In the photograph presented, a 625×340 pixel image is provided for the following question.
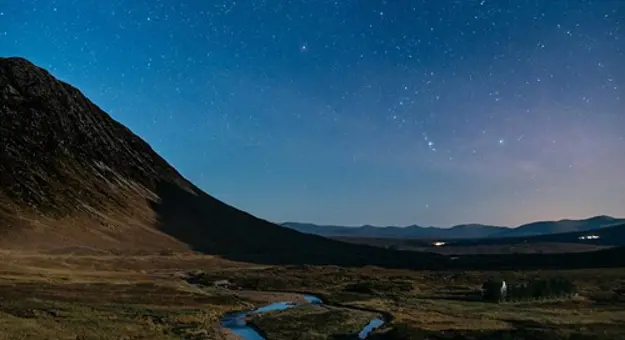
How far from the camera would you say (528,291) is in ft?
270

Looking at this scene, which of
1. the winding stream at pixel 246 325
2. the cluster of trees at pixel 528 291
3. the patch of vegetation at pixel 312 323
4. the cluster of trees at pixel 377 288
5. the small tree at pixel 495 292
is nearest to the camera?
the patch of vegetation at pixel 312 323

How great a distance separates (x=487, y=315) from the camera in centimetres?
6341

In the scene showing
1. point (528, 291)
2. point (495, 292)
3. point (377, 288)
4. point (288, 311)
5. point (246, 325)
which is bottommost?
point (246, 325)

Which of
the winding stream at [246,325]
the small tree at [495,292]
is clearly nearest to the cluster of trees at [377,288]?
the small tree at [495,292]

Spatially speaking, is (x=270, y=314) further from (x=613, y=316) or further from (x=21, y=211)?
(x=21, y=211)

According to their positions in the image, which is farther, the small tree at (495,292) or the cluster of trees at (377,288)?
the cluster of trees at (377,288)

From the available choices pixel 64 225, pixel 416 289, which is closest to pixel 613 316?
pixel 416 289

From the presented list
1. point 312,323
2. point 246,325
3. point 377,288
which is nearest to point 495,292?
point 377,288

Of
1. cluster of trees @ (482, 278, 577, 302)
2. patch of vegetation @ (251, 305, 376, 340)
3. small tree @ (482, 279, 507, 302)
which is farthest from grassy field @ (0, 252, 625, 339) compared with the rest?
small tree @ (482, 279, 507, 302)

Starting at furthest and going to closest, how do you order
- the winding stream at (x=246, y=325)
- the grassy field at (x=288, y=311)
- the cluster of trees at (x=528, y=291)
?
the cluster of trees at (x=528, y=291), the winding stream at (x=246, y=325), the grassy field at (x=288, y=311)

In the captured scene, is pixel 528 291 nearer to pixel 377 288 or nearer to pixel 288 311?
pixel 377 288

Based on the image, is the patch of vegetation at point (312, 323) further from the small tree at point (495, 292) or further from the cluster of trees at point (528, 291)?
the cluster of trees at point (528, 291)

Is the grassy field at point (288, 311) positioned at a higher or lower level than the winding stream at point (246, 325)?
higher

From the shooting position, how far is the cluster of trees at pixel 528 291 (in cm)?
8081
